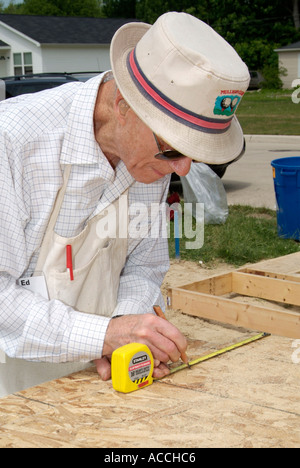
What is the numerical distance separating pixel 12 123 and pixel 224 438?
1.27m

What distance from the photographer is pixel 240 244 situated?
25.3 ft

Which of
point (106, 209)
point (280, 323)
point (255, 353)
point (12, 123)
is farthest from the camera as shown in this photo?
point (280, 323)

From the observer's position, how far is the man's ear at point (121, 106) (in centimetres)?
228

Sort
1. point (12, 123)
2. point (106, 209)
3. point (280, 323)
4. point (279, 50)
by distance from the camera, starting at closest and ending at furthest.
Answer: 1. point (12, 123)
2. point (106, 209)
3. point (280, 323)
4. point (279, 50)

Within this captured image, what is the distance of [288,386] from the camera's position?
240cm

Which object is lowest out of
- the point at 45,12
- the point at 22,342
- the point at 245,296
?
the point at 245,296

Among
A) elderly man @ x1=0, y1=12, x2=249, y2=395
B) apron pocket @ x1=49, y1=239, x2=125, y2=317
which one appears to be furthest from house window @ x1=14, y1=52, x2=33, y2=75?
elderly man @ x1=0, y1=12, x2=249, y2=395

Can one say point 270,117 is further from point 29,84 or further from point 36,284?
point 36,284

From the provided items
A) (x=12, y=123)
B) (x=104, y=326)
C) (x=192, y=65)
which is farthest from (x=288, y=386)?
(x=12, y=123)

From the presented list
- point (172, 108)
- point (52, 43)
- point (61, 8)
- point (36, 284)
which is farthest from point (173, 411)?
point (61, 8)

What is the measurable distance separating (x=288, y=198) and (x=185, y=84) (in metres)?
6.07

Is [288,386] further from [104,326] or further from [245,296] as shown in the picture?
[245,296]

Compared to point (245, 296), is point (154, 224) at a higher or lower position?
higher

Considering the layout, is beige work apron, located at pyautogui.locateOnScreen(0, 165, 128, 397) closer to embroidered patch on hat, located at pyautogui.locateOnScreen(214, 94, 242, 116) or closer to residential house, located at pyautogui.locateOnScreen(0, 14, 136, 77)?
embroidered patch on hat, located at pyautogui.locateOnScreen(214, 94, 242, 116)
